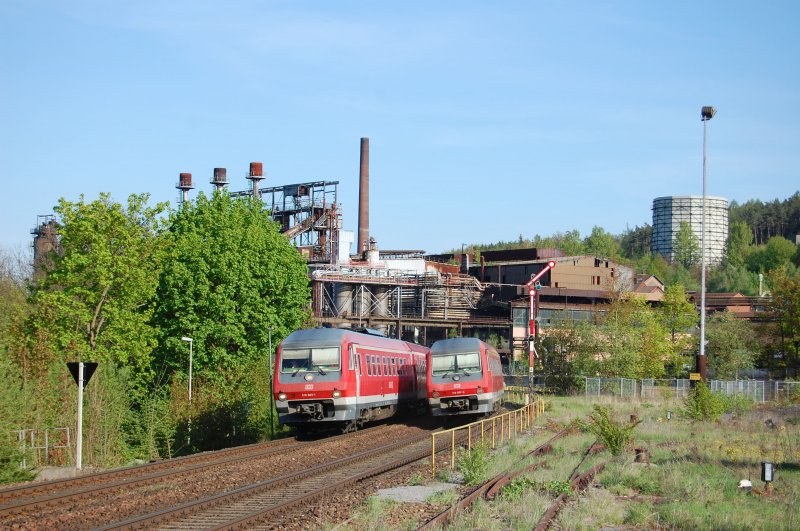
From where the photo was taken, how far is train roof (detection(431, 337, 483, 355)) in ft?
108

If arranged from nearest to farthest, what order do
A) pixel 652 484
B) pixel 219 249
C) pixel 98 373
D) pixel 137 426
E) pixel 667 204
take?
pixel 652 484 → pixel 98 373 → pixel 137 426 → pixel 219 249 → pixel 667 204

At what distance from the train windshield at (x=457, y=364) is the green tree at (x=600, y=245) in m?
140

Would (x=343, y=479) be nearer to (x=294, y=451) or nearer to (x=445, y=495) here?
(x=445, y=495)

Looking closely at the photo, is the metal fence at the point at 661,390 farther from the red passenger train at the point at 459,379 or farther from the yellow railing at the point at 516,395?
the red passenger train at the point at 459,379

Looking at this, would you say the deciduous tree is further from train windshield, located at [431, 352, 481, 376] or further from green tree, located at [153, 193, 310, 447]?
train windshield, located at [431, 352, 481, 376]

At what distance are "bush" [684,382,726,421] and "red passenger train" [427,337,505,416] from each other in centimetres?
845

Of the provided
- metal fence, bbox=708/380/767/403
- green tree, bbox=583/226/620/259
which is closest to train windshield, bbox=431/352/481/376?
metal fence, bbox=708/380/767/403

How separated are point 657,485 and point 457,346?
1560 centimetres

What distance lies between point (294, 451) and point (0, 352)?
8.88m

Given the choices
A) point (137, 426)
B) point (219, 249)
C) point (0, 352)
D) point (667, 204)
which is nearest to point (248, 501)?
point (0, 352)

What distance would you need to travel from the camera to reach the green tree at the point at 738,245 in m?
179

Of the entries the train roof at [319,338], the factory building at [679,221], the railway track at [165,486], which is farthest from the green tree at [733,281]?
the railway track at [165,486]

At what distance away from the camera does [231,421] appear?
3872cm

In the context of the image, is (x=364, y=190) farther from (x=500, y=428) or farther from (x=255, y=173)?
(x=500, y=428)
